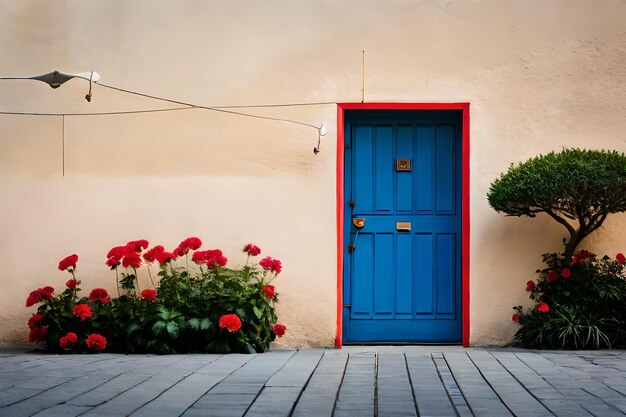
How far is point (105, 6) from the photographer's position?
8.35m

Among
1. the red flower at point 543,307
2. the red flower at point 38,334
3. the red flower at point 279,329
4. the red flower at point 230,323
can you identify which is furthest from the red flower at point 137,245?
the red flower at point 543,307

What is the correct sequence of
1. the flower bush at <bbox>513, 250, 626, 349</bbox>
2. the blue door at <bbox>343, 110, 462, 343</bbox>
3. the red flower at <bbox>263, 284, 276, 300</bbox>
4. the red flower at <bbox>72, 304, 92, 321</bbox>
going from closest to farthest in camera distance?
the red flower at <bbox>72, 304, 92, 321</bbox>, the flower bush at <bbox>513, 250, 626, 349</bbox>, the red flower at <bbox>263, 284, 276, 300</bbox>, the blue door at <bbox>343, 110, 462, 343</bbox>

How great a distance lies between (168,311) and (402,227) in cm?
240

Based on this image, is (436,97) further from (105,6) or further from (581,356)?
(105,6)

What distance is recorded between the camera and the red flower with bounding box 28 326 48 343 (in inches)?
294

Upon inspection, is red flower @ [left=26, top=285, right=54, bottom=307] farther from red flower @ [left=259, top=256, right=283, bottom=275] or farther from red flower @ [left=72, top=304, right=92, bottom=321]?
red flower @ [left=259, top=256, right=283, bottom=275]

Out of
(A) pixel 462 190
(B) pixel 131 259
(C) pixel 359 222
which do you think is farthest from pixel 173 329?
(A) pixel 462 190

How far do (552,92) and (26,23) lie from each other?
17.0 feet

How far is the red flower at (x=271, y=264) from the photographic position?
763 centimetres

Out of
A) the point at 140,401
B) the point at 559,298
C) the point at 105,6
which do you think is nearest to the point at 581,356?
the point at 559,298

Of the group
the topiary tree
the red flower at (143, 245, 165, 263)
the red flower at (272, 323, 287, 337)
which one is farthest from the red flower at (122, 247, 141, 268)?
the topiary tree

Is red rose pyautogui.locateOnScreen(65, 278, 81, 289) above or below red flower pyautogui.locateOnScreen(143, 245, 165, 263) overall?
below

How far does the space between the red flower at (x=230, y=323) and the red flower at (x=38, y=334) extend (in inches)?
64.4

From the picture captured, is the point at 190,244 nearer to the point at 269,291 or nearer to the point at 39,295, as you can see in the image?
the point at 269,291
